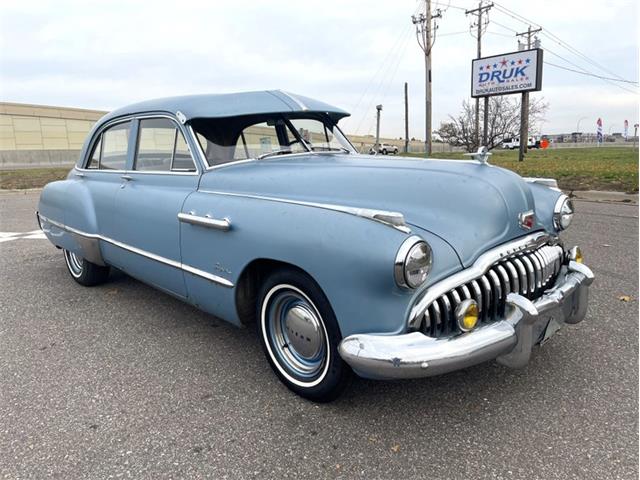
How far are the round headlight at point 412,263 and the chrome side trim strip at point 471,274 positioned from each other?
72 millimetres

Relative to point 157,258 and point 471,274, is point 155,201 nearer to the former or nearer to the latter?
point 157,258

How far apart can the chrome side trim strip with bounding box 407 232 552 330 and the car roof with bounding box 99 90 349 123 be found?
187cm

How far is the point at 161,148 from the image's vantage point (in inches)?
134

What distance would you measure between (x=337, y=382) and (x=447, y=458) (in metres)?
0.58

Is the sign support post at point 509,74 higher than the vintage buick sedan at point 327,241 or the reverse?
higher

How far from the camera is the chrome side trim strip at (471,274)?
1.94 m

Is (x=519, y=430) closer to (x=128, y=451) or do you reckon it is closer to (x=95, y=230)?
(x=128, y=451)

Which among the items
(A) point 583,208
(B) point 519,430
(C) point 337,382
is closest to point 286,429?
(C) point 337,382

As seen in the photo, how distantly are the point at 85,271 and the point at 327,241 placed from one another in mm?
3101

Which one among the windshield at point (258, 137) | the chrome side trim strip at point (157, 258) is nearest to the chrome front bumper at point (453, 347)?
the chrome side trim strip at point (157, 258)

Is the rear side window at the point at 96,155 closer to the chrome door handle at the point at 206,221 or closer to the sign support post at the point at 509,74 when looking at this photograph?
the chrome door handle at the point at 206,221

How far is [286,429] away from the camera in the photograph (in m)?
2.21

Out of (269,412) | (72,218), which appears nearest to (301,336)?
(269,412)

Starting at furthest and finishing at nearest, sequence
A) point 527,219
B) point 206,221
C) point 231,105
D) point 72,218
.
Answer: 1. point 72,218
2. point 231,105
3. point 206,221
4. point 527,219
